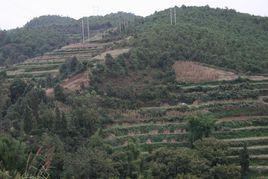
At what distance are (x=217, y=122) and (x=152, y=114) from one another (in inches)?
144

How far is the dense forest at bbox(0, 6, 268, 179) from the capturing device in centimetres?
1916

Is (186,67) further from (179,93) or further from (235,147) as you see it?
(235,147)

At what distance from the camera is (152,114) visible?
25.9 meters

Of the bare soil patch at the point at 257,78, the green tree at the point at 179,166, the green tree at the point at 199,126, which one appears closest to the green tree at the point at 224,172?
the green tree at the point at 179,166

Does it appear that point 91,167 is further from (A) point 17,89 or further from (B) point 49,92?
(A) point 17,89

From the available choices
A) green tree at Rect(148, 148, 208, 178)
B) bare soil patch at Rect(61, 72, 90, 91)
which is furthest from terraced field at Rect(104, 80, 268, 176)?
bare soil patch at Rect(61, 72, 90, 91)

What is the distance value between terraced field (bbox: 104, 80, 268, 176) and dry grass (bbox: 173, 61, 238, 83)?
68cm

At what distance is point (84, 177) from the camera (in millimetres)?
18781

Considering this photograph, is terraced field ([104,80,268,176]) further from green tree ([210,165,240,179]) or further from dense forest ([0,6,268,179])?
green tree ([210,165,240,179])

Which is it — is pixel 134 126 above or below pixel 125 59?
below

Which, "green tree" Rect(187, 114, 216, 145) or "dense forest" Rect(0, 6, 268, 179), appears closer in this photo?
"dense forest" Rect(0, 6, 268, 179)

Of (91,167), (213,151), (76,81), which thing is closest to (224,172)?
(213,151)

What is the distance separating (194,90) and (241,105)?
3.48 meters

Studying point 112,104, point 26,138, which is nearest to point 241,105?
point 112,104
